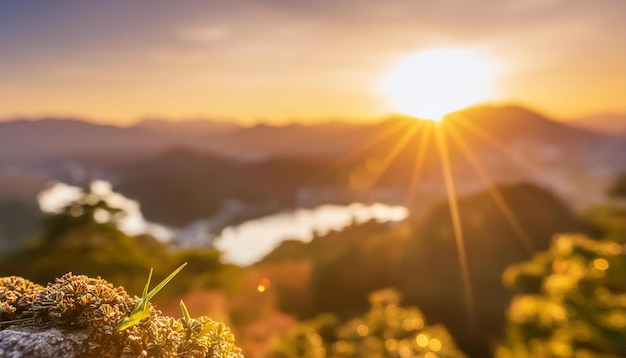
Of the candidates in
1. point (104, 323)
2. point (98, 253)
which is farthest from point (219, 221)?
point (104, 323)

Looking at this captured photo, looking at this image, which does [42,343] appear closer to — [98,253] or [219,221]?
[98,253]

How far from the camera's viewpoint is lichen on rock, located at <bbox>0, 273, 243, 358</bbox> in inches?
57.4

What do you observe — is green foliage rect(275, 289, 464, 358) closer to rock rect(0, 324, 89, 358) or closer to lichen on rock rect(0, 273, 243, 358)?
lichen on rock rect(0, 273, 243, 358)

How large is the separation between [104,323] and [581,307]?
8625 millimetres

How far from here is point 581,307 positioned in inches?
323

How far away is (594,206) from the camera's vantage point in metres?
17.6

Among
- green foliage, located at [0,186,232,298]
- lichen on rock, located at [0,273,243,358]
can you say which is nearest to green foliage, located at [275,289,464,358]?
green foliage, located at [0,186,232,298]

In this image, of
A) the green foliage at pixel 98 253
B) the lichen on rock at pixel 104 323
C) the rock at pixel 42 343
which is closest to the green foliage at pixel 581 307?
the lichen on rock at pixel 104 323

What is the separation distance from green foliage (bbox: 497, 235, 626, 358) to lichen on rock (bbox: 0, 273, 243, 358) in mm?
7768

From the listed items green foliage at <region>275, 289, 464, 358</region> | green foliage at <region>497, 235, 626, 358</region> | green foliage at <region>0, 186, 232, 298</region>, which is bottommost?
green foliage at <region>275, 289, 464, 358</region>

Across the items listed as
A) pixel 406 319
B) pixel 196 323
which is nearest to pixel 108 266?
pixel 406 319

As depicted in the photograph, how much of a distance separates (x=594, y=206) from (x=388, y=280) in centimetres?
1007

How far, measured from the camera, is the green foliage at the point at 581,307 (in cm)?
772

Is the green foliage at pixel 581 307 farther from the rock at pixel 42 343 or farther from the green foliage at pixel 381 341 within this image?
the rock at pixel 42 343
